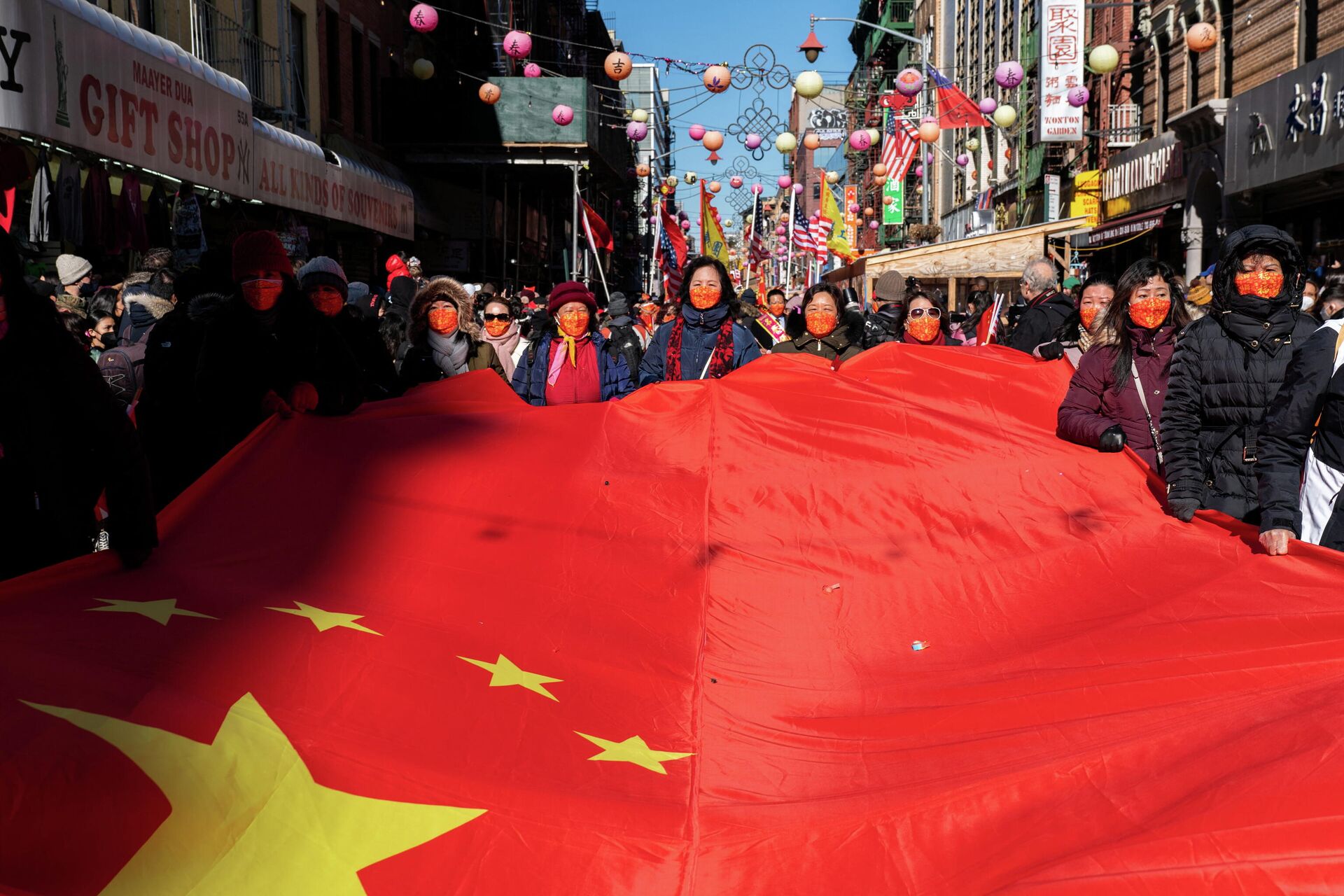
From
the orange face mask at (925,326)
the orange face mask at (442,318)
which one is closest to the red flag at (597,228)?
the orange face mask at (925,326)

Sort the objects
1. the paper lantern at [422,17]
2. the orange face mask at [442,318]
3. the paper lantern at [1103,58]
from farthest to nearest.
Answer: the paper lantern at [1103,58] → the paper lantern at [422,17] → the orange face mask at [442,318]

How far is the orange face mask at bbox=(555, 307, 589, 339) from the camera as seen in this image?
7.82 meters

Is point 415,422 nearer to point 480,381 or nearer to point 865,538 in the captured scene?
point 480,381

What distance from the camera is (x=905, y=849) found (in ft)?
9.84

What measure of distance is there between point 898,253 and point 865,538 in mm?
22501

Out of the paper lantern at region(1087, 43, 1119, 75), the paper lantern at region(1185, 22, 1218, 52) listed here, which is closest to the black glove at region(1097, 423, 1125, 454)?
the paper lantern at region(1185, 22, 1218, 52)

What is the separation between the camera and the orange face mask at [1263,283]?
4777mm

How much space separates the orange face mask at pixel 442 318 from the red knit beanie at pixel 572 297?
67 centimetres

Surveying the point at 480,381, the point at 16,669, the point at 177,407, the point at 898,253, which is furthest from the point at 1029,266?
A: the point at 898,253

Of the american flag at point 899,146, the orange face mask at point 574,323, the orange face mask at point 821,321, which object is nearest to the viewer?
the orange face mask at point 574,323

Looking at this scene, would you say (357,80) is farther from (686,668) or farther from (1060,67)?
(686,668)

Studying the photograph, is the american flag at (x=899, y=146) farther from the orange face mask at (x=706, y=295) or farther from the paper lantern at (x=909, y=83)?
the orange face mask at (x=706, y=295)

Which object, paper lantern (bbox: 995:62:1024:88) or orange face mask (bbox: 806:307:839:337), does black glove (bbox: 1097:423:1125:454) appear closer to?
orange face mask (bbox: 806:307:839:337)

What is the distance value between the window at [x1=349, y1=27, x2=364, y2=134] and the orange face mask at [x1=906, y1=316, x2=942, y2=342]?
18198 mm
